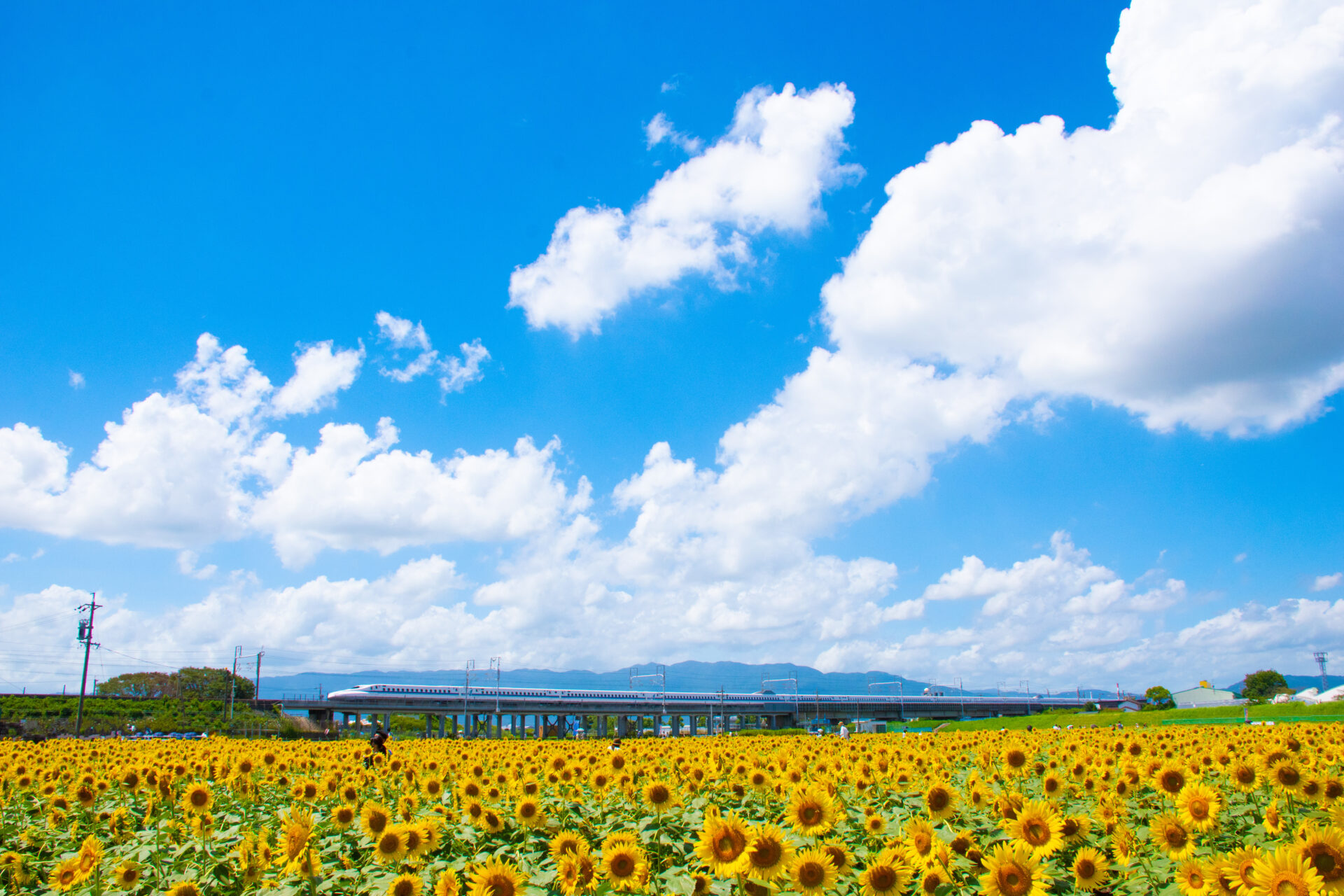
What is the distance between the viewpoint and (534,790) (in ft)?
26.1

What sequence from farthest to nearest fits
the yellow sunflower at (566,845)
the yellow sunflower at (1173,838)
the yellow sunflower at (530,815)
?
the yellow sunflower at (530,815) → the yellow sunflower at (1173,838) → the yellow sunflower at (566,845)

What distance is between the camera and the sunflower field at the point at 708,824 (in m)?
4.59

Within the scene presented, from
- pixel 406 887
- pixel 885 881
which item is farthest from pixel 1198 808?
pixel 406 887

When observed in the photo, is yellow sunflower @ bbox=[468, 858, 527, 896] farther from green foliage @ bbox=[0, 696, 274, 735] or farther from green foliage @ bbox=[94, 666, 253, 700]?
green foliage @ bbox=[94, 666, 253, 700]

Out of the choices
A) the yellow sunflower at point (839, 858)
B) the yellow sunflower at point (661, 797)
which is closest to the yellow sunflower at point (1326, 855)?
the yellow sunflower at point (839, 858)

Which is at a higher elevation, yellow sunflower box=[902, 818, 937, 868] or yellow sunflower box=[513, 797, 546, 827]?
yellow sunflower box=[902, 818, 937, 868]

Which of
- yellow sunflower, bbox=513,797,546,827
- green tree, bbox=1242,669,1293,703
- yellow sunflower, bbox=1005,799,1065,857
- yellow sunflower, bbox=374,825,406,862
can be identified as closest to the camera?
yellow sunflower, bbox=1005,799,1065,857

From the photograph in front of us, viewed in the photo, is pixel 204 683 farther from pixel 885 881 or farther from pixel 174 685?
pixel 885 881

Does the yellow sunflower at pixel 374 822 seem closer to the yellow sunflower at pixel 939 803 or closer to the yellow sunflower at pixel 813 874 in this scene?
the yellow sunflower at pixel 813 874

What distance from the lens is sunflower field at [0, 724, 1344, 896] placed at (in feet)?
15.1

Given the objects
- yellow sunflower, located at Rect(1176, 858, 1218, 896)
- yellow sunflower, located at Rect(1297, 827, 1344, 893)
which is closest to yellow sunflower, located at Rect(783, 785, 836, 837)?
yellow sunflower, located at Rect(1176, 858, 1218, 896)

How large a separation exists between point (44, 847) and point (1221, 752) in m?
12.1

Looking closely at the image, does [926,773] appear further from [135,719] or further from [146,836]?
[135,719]

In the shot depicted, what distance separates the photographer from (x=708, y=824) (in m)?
4.53
